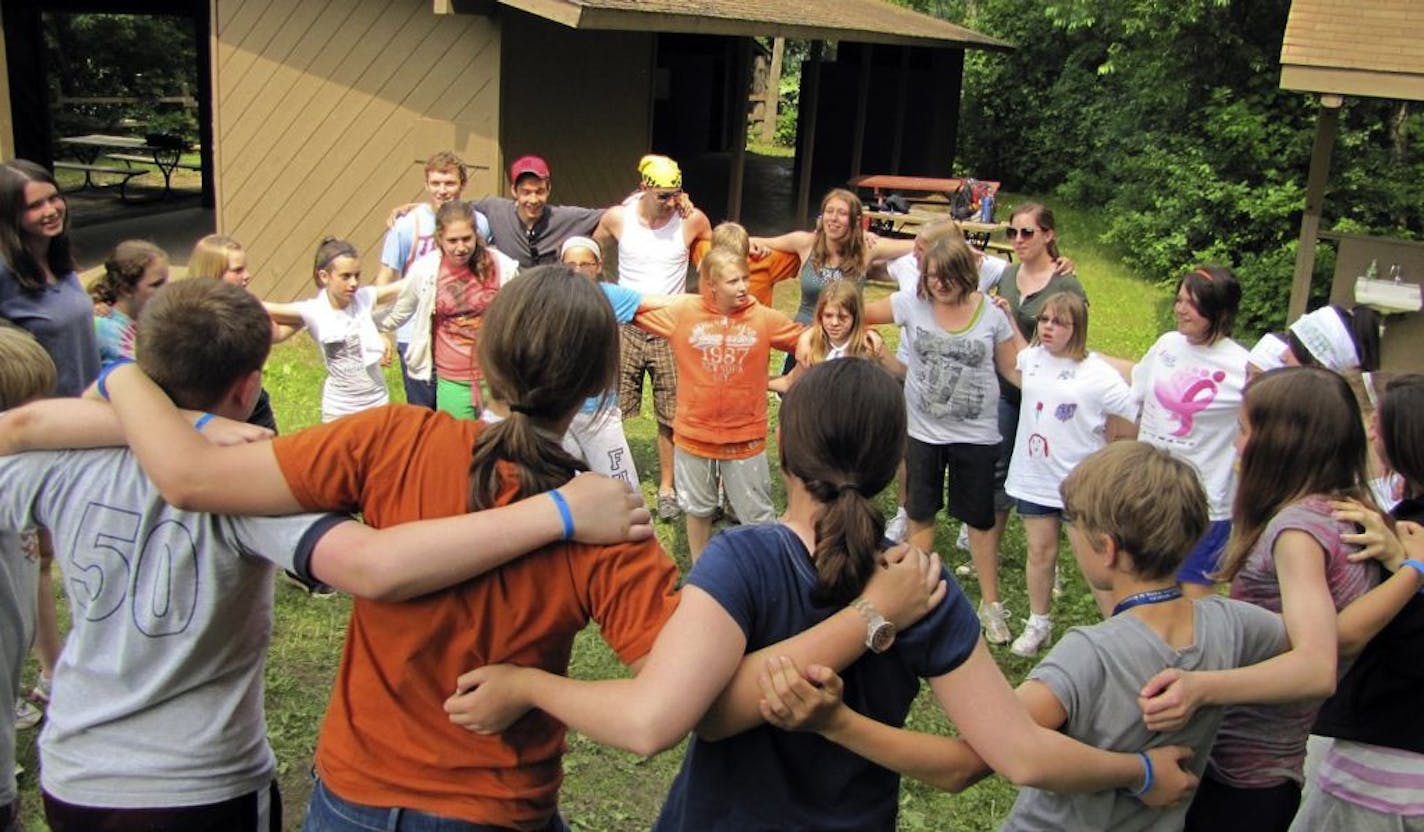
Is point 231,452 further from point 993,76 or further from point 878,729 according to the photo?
point 993,76

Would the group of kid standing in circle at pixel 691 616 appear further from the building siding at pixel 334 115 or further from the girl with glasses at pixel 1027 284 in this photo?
the building siding at pixel 334 115

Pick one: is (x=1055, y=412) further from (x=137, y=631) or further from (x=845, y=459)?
(x=137, y=631)

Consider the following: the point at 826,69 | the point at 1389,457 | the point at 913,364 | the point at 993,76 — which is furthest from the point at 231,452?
the point at 993,76

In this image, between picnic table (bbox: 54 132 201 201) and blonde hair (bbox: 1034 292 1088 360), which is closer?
blonde hair (bbox: 1034 292 1088 360)

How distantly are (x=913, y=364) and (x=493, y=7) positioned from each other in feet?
17.7

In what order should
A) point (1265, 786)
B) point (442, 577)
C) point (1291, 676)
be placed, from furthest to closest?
point (1265, 786)
point (1291, 676)
point (442, 577)

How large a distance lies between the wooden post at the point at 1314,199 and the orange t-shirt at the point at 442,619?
10117mm

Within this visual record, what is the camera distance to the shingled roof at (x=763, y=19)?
8.55 meters

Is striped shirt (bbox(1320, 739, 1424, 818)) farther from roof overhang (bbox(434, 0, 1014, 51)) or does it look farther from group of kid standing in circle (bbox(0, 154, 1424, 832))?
roof overhang (bbox(434, 0, 1014, 51))

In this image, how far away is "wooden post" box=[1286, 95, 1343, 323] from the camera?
410 inches

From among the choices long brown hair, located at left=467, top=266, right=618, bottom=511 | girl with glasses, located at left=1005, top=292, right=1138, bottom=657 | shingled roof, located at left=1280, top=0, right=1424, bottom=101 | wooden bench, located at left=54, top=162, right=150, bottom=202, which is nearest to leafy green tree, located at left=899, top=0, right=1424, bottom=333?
shingled roof, located at left=1280, top=0, right=1424, bottom=101

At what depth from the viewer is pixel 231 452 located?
6.22 ft

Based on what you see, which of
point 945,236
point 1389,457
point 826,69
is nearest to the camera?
point 1389,457

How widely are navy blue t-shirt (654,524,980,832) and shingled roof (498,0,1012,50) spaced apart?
23.8ft
